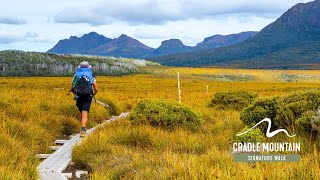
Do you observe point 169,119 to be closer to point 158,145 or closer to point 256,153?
point 158,145

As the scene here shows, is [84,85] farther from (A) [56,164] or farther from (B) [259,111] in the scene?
(B) [259,111]

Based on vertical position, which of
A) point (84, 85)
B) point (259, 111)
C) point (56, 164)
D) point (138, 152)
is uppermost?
point (84, 85)

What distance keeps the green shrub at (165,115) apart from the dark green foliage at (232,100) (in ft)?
22.1

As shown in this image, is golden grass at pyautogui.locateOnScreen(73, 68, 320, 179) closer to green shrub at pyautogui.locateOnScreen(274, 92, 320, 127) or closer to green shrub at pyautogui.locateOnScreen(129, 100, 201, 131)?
green shrub at pyautogui.locateOnScreen(129, 100, 201, 131)

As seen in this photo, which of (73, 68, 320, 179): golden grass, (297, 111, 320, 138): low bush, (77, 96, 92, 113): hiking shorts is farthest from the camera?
(77, 96, 92, 113): hiking shorts

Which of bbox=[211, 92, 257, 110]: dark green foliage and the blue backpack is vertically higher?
the blue backpack

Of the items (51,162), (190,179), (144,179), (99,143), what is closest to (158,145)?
(99,143)

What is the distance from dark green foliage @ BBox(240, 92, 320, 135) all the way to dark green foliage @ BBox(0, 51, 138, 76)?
121m

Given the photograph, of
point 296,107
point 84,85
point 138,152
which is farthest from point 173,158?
point 84,85

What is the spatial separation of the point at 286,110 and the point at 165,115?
3249 millimetres

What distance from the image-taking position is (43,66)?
140 m

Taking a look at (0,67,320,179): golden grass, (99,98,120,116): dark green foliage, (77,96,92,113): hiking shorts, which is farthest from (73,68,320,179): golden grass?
(99,98,120,116): dark green foliage

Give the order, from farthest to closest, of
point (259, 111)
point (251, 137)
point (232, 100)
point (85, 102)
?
point (232, 100) < point (85, 102) < point (259, 111) < point (251, 137)

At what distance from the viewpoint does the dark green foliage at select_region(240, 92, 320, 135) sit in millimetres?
9856
